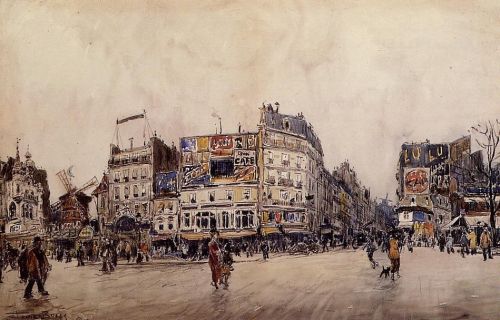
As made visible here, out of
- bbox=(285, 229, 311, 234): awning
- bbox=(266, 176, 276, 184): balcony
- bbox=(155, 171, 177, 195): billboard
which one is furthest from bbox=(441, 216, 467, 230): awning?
bbox=(155, 171, 177, 195): billboard

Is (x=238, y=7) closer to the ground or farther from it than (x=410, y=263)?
farther from it

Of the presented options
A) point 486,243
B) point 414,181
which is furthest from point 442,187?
point 486,243

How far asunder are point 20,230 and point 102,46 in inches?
79.7

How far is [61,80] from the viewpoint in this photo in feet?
22.9

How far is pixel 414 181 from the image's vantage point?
21.6 feet

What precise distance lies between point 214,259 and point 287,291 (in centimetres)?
76

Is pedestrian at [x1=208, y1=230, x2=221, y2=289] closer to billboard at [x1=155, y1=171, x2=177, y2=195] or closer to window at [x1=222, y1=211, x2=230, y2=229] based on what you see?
window at [x1=222, y1=211, x2=230, y2=229]

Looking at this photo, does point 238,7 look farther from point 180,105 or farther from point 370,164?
point 370,164

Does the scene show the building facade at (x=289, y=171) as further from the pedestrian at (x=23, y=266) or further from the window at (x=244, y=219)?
the pedestrian at (x=23, y=266)

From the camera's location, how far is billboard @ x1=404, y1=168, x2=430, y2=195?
21.5 feet

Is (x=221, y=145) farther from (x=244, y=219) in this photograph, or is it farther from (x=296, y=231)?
(x=296, y=231)

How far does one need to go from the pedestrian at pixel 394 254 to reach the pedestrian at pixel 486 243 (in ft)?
2.60

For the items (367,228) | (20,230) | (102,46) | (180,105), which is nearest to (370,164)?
(367,228)
